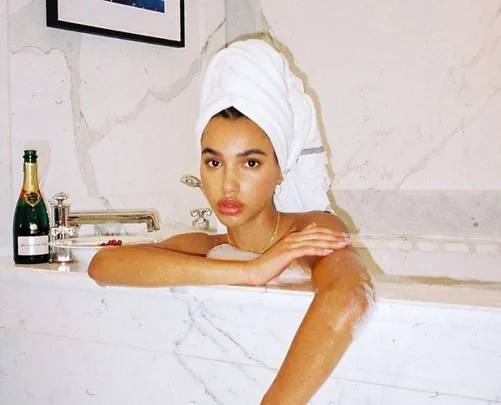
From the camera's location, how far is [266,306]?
3.19ft

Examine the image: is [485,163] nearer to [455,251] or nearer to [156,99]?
[455,251]

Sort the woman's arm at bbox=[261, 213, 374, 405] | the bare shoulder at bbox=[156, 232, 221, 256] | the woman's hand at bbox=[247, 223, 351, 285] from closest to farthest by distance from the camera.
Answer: the woman's arm at bbox=[261, 213, 374, 405], the woman's hand at bbox=[247, 223, 351, 285], the bare shoulder at bbox=[156, 232, 221, 256]

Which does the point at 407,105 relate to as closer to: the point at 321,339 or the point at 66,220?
the point at 66,220

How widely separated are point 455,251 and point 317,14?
2.90 ft

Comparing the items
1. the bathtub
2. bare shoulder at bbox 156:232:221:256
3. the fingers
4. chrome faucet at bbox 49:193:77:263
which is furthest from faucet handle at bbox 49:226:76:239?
the fingers

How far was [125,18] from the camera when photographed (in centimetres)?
179

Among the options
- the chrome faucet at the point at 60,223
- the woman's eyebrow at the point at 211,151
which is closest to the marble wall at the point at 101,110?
the chrome faucet at the point at 60,223

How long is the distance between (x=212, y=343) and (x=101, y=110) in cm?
94

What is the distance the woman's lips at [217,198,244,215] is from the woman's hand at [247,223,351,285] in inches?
6.5

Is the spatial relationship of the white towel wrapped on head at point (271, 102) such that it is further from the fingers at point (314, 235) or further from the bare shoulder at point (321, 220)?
the fingers at point (314, 235)

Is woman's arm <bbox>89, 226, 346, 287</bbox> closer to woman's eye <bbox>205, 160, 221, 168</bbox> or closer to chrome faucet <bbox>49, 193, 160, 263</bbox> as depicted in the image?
woman's eye <bbox>205, 160, 221, 168</bbox>

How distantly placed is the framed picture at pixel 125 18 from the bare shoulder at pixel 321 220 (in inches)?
33.1

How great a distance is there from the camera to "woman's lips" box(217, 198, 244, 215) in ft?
3.72

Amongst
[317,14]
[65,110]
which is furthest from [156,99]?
[317,14]
